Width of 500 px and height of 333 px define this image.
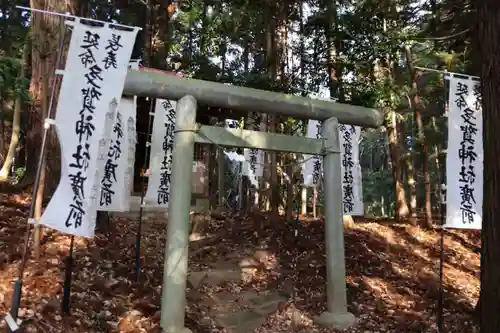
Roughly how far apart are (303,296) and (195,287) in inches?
75.3

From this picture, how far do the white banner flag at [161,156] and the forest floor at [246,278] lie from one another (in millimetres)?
1094

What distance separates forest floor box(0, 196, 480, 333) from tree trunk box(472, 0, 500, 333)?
221cm

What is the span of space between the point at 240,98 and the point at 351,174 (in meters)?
3.91

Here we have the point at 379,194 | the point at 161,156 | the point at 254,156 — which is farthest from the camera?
the point at 379,194

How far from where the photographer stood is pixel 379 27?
1105 centimetres

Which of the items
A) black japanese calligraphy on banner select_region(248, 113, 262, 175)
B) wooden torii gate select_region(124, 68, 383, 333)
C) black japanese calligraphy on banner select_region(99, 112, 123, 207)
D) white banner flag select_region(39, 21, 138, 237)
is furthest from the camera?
black japanese calligraphy on banner select_region(248, 113, 262, 175)

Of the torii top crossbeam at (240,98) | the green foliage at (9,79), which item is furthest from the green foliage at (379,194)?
the green foliage at (9,79)

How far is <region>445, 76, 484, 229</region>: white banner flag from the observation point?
6625mm

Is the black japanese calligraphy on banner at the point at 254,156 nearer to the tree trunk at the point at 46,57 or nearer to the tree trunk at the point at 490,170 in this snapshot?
the tree trunk at the point at 46,57

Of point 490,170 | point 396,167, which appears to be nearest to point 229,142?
point 490,170

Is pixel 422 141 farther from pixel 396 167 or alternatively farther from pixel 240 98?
pixel 240 98

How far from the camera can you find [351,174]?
944 cm

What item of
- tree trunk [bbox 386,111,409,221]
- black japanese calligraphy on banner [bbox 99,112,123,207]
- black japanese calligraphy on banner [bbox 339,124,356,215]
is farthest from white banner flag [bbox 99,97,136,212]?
tree trunk [bbox 386,111,409,221]

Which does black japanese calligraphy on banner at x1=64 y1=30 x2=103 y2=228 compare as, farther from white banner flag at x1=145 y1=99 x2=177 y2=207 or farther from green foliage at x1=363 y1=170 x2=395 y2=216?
green foliage at x1=363 y1=170 x2=395 y2=216
